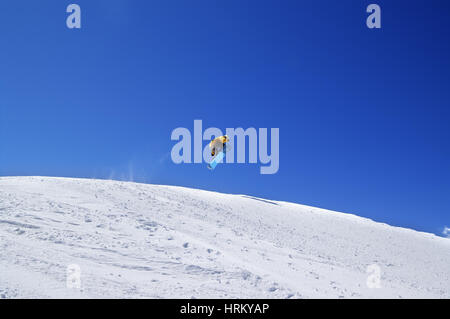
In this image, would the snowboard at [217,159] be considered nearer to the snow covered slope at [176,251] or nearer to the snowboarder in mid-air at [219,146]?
the snowboarder in mid-air at [219,146]

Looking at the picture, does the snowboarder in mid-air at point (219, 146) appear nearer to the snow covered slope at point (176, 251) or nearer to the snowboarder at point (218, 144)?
the snowboarder at point (218, 144)

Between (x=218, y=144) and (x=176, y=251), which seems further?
(x=218, y=144)

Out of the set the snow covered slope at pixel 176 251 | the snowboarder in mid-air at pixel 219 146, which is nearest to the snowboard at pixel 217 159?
the snowboarder in mid-air at pixel 219 146

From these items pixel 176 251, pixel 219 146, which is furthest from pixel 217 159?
pixel 176 251

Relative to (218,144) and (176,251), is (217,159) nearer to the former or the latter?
(218,144)

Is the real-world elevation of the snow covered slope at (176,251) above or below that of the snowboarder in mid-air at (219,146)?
below

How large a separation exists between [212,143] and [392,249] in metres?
16.1

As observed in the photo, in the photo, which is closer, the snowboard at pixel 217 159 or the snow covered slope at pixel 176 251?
the snow covered slope at pixel 176 251

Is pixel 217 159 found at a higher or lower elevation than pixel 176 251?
higher

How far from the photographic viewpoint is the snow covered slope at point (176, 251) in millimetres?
8703

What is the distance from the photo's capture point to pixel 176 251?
11.8 metres
